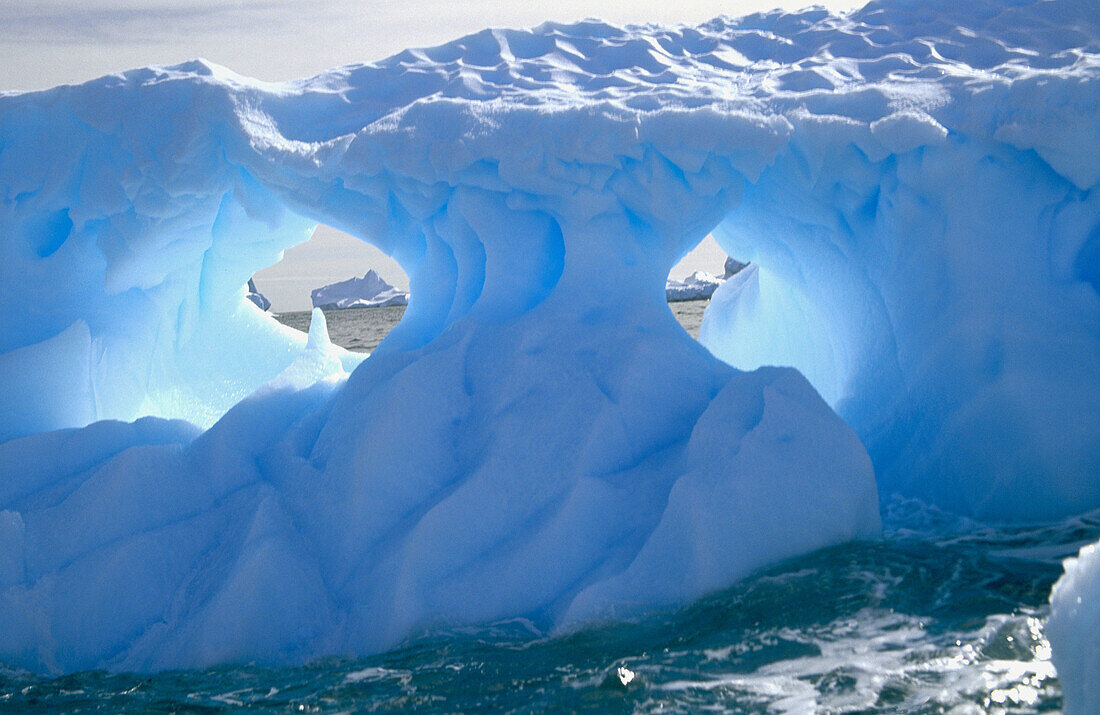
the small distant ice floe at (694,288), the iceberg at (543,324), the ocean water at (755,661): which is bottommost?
the ocean water at (755,661)

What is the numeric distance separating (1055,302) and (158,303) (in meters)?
5.40

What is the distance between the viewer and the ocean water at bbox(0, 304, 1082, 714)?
348 cm

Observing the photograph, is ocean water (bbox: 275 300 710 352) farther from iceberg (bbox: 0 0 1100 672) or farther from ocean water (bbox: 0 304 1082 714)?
ocean water (bbox: 0 304 1082 714)

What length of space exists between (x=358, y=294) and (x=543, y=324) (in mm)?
29713

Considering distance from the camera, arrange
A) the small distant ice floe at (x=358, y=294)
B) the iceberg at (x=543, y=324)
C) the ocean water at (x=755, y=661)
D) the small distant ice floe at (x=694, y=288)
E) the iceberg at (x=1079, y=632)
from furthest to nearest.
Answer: the small distant ice floe at (x=358, y=294) < the small distant ice floe at (x=694, y=288) < the iceberg at (x=543, y=324) < the ocean water at (x=755, y=661) < the iceberg at (x=1079, y=632)

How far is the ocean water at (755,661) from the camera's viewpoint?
11.4ft

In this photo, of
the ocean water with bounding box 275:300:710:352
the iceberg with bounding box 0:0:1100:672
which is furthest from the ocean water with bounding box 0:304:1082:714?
the ocean water with bounding box 275:300:710:352

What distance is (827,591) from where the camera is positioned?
14.1 ft

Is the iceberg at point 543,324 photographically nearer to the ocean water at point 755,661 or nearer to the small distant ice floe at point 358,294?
the ocean water at point 755,661

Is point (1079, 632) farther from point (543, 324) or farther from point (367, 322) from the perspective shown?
point (367, 322)

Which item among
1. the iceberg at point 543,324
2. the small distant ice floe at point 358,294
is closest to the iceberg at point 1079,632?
the iceberg at point 543,324

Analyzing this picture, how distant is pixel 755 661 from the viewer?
149 inches

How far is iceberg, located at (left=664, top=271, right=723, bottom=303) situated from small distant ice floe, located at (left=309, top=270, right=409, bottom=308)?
10.5 meters

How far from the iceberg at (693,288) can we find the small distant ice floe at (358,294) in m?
10.5
